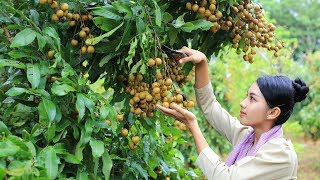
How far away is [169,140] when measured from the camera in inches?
102

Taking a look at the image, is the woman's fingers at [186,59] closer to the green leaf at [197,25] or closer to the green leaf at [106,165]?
the green leaf at [197,25]

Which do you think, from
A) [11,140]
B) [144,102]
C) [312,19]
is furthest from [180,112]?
[312,19]

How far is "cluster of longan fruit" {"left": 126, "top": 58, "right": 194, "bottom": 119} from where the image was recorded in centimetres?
171

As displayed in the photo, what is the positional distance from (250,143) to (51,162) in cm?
97

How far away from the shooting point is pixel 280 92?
2.01m

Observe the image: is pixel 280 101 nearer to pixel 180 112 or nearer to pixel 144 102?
pixel 180 112

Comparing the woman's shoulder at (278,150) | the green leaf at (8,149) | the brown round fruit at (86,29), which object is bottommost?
the woman's shoulder at (278,150)

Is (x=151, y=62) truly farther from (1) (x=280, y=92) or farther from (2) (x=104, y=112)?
(1) (x=280, y=92)

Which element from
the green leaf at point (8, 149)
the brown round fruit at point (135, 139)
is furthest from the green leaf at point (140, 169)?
A: the green leaf at point (8, 149)

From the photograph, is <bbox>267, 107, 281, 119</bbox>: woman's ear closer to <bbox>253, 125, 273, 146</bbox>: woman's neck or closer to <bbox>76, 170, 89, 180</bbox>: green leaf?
<bbox>253, 125, 273, 146</bbox>: woman's neck

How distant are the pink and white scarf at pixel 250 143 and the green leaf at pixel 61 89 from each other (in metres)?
0.83

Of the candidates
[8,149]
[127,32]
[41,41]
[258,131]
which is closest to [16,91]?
[41,41]

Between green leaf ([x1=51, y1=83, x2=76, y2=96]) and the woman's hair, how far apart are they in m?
0.83

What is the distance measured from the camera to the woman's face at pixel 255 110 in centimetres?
200
